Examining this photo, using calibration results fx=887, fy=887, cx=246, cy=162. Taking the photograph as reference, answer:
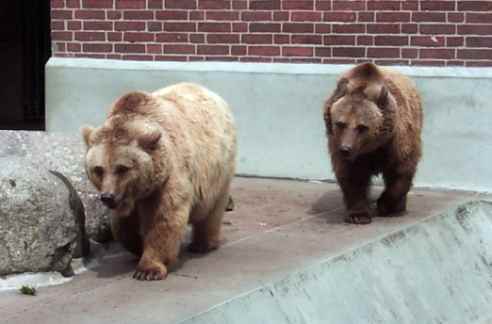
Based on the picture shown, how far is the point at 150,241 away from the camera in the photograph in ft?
18.1

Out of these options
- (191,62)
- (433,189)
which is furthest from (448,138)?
(191,62)

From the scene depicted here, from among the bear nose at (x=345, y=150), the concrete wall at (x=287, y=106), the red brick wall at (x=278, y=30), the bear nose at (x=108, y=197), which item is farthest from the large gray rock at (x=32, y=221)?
the red brick wall at (x=278, y=30)

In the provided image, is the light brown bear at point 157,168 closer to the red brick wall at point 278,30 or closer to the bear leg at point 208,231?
the bear leg at point 208,231

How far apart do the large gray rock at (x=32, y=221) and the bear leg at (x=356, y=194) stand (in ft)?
8.44

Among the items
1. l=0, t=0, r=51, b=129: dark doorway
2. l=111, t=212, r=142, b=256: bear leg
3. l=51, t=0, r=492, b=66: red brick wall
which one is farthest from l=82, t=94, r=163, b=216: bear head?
l=0, t=0, r=51, b=129: dark doorway

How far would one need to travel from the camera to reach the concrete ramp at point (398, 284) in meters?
5.27

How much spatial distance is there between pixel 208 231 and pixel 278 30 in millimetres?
3676

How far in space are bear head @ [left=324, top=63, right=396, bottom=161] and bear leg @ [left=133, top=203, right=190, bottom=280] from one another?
1857 mm

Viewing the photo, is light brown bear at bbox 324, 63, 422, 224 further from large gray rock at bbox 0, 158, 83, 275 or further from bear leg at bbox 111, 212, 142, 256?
large gray rock at bbox 0, 158, 83, 275

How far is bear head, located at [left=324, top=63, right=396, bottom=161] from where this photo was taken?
6898 millimetres

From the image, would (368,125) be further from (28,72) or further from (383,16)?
(28,72)

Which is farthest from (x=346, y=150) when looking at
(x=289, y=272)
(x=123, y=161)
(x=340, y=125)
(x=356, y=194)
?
(x=123, y=161)

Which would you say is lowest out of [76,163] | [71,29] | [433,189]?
[433,189]

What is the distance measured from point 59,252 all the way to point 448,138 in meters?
4.62
